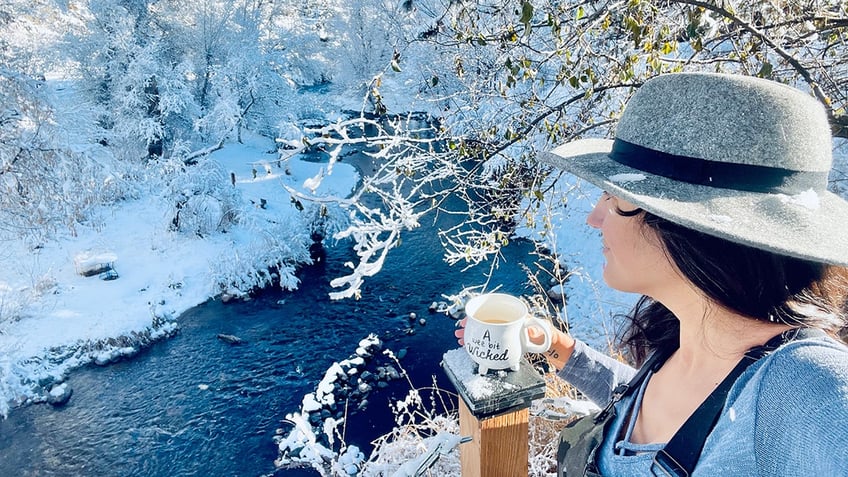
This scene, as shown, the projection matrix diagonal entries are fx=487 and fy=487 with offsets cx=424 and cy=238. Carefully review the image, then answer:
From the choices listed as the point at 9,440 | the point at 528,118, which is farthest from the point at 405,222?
the point at 9,440

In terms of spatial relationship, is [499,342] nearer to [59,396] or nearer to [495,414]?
[495,414]

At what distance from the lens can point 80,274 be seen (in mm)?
8258

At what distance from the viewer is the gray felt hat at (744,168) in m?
0.73

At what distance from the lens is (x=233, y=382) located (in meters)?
6.28

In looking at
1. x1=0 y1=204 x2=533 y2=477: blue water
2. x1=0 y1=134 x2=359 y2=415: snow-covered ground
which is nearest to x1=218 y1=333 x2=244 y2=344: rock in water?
x1=0 y1=204 x2=533 y2=477: blue water

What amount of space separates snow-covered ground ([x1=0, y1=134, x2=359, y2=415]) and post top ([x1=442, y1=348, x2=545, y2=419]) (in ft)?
18.4

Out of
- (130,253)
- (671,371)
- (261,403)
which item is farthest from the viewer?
(130,253)

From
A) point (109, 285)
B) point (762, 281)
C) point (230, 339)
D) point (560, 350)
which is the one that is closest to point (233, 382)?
point (230, 339)

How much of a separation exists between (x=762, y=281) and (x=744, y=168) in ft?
0.59

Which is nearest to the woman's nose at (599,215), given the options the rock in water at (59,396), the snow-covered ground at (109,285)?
the snow-covered ground at (109,285)

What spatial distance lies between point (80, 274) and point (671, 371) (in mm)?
9633

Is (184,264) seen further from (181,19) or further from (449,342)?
(181,19)

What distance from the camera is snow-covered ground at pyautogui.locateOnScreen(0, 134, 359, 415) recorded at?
6719mm

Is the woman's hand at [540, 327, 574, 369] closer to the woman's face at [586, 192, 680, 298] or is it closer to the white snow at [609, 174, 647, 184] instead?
the woman's face at [586, 192, 680, 298]
